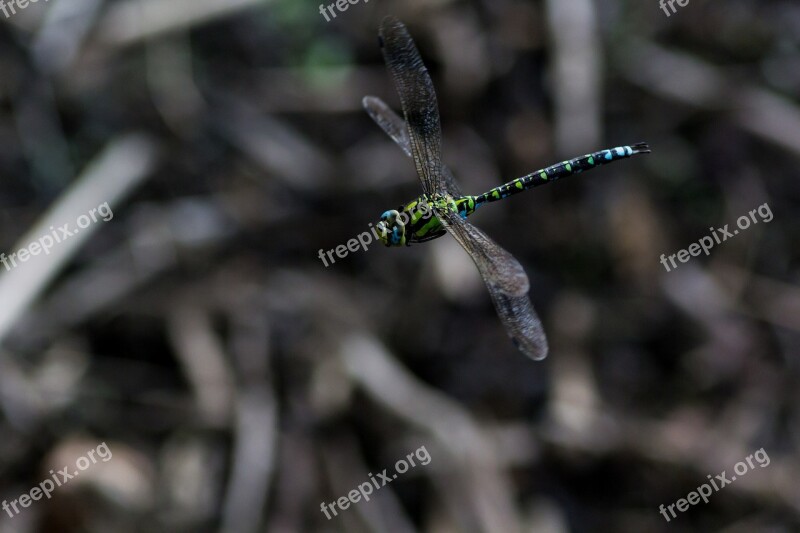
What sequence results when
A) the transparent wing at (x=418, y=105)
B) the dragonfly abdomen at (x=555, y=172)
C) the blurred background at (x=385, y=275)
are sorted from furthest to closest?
Result: 1. the blurred background at (x=385, y=275)
2. the dragonfly abdomen at (x=555, y=172)
3. the transparent wing at (x=418, y=105)

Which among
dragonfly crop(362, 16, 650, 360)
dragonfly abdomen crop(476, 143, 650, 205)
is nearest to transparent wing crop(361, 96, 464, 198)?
dragonfly crop(362, 16, 650, 360)

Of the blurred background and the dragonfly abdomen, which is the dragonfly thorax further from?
the blurred background

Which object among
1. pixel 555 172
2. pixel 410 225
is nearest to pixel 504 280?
pixel 410 225

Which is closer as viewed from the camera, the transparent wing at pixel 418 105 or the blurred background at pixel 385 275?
the transparent wing at pixel 418 105

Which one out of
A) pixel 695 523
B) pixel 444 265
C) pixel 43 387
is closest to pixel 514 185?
pixel 444 265

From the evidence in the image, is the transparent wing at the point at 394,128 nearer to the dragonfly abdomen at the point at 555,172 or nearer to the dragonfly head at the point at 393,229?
the dragonfly abdomen at the point at 555,172

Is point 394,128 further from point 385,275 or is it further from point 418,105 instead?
point 385,275

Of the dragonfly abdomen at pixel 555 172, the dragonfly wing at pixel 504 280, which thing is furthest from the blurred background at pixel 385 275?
the dragonfly wing at pixel 504 280
